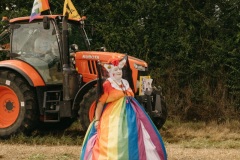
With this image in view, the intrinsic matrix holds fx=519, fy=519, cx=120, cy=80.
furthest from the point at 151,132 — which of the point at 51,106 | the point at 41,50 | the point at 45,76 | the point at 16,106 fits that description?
the point at 16,106

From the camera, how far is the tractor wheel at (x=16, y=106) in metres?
8.90

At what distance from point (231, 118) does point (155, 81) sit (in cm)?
197

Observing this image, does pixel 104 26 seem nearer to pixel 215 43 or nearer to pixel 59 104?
pixel 215 43

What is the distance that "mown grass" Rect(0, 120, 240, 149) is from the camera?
8719 mm

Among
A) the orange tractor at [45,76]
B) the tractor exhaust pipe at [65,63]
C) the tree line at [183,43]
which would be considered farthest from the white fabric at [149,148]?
the tree line at [183,43]

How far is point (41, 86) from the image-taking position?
9031mm

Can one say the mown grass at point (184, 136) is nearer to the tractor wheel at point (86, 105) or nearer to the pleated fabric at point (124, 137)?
the tractor wheel at point (86, 105)

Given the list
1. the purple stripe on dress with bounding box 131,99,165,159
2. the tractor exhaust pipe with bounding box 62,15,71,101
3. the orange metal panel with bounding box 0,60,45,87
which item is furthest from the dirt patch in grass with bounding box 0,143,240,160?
the purple stripe on dress with bounding box 131,99,165,159

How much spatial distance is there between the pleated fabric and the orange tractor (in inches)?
133

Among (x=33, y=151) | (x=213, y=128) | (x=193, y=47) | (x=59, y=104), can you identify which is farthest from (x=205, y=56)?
(x=33, y=151)

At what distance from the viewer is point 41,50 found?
359 inches

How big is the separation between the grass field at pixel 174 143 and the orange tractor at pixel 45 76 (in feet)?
1.28

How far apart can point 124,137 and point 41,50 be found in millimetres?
4402

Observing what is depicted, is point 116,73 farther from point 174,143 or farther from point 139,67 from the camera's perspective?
point 174,143
